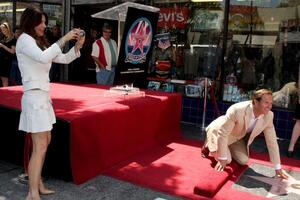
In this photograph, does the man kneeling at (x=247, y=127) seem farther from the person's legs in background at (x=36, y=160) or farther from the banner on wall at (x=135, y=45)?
the person's legs in background at (x=36, y=160)

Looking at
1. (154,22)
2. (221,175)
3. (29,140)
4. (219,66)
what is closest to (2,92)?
(29,140)

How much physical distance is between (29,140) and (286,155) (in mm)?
3633

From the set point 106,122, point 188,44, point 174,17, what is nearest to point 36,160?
point 106,122

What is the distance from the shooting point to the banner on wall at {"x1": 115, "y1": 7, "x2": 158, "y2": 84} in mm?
5664

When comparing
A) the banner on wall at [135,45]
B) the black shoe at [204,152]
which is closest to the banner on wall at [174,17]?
the banner on wall at [135,45]

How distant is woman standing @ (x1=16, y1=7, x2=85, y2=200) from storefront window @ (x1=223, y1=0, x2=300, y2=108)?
14.2 feet

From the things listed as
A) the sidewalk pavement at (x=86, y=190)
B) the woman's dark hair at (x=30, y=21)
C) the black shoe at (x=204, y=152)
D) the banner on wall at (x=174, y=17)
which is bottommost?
the sidewalk pavement at (x=86, y=190)

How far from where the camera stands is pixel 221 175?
447cm

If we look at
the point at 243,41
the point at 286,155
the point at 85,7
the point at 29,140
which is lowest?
the point at 286,155

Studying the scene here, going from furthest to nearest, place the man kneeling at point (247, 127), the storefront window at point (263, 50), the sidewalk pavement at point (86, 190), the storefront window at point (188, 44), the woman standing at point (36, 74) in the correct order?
1. the storefront window at point (188, 44)
2. the storefront window at point (263, 50)
3. the man kneeling at point (247, 127)
4. the sidewalk pavement at point (86, 190)
5. the woman standing at point (36, 74)

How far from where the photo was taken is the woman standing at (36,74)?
341 centimetres

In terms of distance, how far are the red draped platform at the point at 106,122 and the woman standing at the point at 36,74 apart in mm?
506

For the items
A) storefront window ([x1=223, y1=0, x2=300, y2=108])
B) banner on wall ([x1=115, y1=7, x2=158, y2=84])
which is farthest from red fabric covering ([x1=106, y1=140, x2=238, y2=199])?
storefront window ([x1=223, y1=0, x2=300, y2=108])

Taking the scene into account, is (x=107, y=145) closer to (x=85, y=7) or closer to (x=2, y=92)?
(x=2, y=92)
